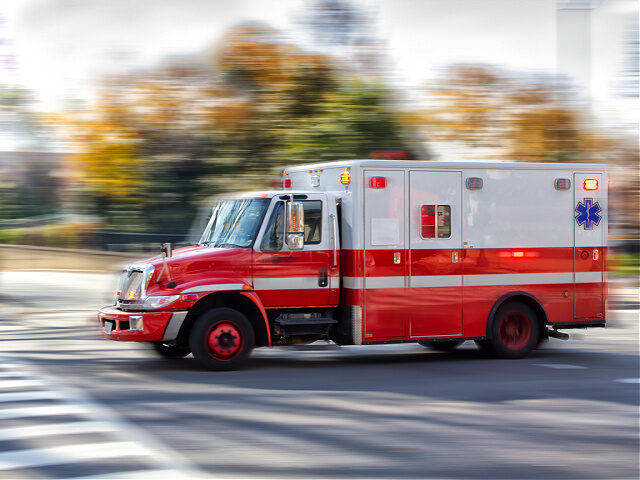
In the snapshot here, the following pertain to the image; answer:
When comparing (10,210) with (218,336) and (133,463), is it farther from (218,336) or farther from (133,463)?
(133,463)

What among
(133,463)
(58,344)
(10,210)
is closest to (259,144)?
(58,344)

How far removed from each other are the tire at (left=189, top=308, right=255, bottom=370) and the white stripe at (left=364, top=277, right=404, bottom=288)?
1.62 metres

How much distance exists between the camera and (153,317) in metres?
9.95

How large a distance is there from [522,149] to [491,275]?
16530 millimetres

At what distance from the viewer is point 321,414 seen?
787 centimetres

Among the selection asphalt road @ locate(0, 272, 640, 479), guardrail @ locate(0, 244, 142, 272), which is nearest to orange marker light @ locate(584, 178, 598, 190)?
asphalt road @ locate(0, 272, 640, 479)

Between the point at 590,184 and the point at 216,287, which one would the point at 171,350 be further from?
the point at 590,184

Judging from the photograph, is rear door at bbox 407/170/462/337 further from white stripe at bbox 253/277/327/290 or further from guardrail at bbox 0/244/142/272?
guardrail at bbox 0/244/142/272

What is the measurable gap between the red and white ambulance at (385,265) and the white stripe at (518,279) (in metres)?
0.01

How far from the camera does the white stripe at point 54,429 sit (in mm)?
6898

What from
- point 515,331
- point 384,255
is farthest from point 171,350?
point 515,331

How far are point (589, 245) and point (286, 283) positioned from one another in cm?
465

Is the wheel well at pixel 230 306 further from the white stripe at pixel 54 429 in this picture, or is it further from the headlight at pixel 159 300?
the white stripe at pixel 54 429

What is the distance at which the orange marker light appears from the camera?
39.8 ft
